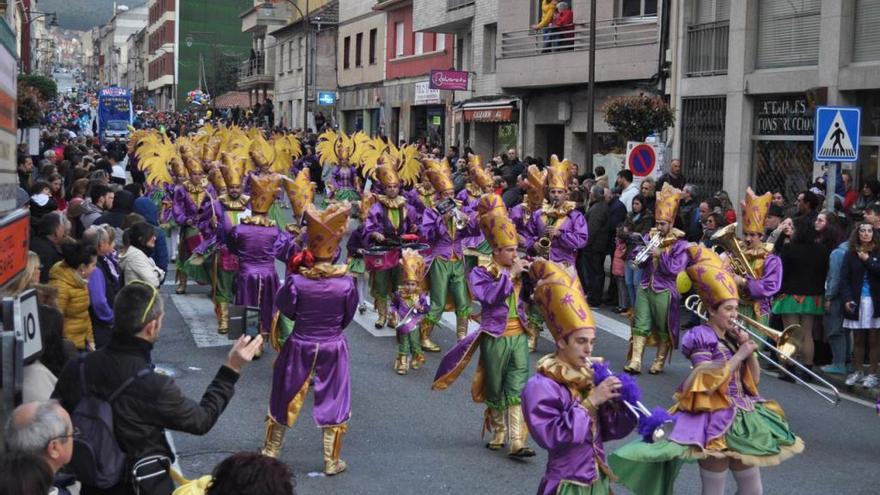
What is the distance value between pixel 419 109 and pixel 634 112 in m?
21.9

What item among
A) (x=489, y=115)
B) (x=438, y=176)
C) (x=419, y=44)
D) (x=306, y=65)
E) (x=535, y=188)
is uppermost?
(x=419, y=44)

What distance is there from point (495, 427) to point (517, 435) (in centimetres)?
28

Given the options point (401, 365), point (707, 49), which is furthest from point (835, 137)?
point (707, 49)

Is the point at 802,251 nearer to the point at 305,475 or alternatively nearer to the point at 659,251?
the point at 659,251

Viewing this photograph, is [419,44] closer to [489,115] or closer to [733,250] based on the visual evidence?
[489,115]

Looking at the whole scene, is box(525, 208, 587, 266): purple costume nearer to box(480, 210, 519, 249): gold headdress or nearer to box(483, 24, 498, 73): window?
box(480, 210, 519, 249): gold headdress

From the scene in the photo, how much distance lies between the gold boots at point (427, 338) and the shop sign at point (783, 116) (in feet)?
33.0

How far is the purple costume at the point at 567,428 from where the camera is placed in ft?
17.6

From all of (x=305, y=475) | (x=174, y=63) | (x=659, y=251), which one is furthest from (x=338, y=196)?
(x=174, y=63)

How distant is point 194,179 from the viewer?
16781 mm

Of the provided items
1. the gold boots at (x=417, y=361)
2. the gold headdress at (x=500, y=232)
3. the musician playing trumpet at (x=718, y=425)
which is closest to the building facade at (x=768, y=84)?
the gold boots at (x=417, y=361)

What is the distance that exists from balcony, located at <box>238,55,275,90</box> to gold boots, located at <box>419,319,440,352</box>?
54.0m

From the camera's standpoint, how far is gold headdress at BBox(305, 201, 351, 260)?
8172 millimetres

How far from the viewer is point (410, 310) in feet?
36.7
